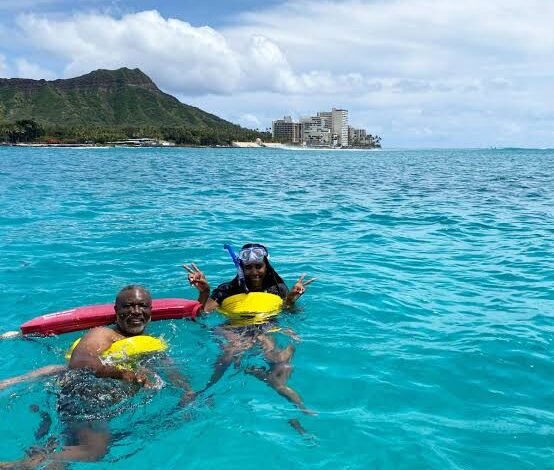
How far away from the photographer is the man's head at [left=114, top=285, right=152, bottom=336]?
5.72m

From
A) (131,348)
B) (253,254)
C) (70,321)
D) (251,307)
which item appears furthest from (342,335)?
(70,321)

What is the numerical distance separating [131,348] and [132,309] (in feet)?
1.31

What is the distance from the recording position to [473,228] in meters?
15.9

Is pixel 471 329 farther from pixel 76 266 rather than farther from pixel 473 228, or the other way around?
pixel 473 228

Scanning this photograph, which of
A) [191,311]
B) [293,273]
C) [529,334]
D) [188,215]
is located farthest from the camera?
[188,215]

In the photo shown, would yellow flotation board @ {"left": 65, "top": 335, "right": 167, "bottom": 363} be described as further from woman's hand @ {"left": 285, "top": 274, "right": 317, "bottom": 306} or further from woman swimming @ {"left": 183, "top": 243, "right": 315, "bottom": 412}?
woman's hand @ {"left": 285, "top": 274, "right": 317, "bottom": 306}

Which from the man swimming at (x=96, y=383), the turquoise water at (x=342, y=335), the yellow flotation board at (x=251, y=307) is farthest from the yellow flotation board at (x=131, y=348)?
the yellow flotation board at (x=251, y=307)

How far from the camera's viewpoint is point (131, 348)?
18.8 ft

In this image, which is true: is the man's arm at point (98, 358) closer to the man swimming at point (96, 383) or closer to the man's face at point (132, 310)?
the man swimming at point (96, 383)

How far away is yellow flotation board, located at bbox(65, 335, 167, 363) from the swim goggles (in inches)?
83.7

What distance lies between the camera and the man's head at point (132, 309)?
18.8 feet

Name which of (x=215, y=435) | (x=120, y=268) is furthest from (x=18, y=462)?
(x=120, y=268)

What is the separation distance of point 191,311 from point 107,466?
346 cm

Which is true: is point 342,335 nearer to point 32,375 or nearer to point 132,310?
point 132,310
